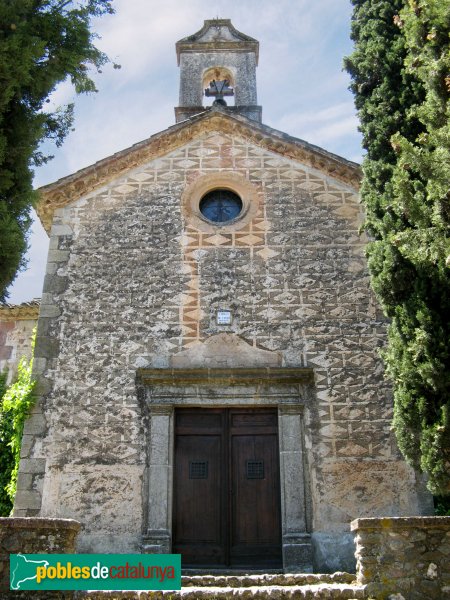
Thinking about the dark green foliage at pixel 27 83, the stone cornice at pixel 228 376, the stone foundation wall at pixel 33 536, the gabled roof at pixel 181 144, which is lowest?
the stone foundation wall at pixel 33 536

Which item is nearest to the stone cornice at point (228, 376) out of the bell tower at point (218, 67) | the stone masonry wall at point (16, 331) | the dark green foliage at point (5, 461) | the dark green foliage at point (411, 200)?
the dark green foliage at point (411, 200)

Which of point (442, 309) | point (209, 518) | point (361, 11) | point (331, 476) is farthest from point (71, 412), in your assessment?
point (361, 11)

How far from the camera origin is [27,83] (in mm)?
6586

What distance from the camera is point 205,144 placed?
11.3 metres

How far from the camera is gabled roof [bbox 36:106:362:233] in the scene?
10.8m

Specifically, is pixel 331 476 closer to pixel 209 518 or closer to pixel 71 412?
pixel 209 518

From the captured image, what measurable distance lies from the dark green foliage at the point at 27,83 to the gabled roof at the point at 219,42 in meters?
6.65

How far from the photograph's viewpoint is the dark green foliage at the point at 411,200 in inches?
231

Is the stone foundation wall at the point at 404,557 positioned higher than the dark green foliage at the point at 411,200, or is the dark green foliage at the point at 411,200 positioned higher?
the dark green foliage at the point at 411,200

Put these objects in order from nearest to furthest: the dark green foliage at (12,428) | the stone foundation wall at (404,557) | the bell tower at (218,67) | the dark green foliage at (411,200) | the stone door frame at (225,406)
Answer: the dark green foliage at (411,200)
the stone foundation wall at (404,557)
the stone door frame at (225,406)
the dark green foliage at (12,428)
the bell tower at (218,67)

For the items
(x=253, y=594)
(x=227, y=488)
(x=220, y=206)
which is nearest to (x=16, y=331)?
(x=220, y=206)

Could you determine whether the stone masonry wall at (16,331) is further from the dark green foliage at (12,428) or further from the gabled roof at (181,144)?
the gabled roof at (181,144)

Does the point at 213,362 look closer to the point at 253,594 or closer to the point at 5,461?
the point at 5,461

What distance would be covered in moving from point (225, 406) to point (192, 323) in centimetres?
126
